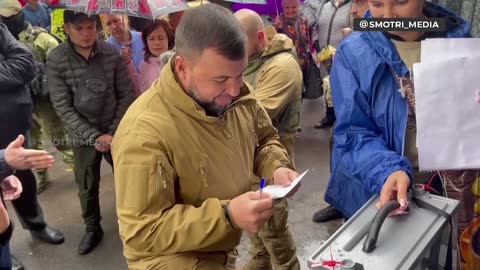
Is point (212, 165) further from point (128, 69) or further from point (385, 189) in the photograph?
point (128, 69)

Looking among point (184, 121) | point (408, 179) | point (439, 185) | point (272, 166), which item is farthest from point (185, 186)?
point (439, 185)

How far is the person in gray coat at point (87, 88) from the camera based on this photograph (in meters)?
3.50

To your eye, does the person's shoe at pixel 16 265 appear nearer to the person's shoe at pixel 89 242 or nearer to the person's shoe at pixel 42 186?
the person's shoe at pixel 89 242

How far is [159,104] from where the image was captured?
1851 mm

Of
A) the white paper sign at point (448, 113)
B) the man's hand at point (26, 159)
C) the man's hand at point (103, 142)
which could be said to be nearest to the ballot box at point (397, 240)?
the white paper sign at point (448, 113)

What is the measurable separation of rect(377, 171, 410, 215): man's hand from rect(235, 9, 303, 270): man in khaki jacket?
139 cm

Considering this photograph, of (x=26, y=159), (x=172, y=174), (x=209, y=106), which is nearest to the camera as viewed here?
(x=172, y=174)

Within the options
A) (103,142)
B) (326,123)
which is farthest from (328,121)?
(103,142)

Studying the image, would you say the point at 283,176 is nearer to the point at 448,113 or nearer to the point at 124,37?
the point at 448,113

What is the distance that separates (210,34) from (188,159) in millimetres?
478

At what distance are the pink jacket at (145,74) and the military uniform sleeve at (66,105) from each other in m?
0.51

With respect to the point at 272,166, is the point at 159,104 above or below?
above

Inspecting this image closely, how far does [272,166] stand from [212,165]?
0.45 m

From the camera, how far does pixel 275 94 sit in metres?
3.21
